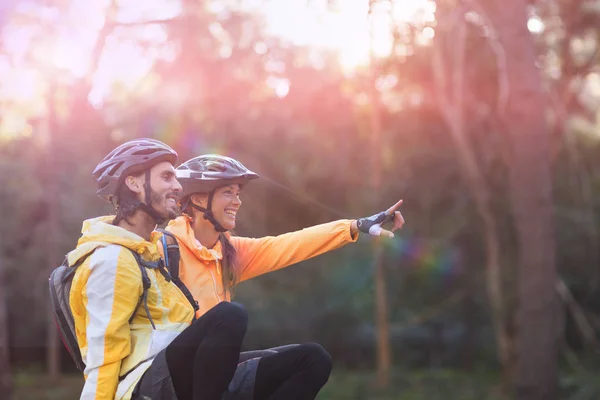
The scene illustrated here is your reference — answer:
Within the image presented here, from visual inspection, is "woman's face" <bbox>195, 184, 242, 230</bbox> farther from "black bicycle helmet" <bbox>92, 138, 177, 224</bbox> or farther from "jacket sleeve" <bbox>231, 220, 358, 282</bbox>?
"black bicycle helmet" <bbox>92, 138, 177, 224</bbox>

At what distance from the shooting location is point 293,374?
3.17 m

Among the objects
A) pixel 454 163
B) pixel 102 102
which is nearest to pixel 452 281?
pixel 454 163

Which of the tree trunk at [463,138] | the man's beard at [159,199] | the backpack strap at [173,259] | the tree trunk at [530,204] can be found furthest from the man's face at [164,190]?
the tree trunk at [463,138]

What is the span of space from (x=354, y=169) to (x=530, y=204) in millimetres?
8078

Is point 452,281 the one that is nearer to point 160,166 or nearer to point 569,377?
point 569,377

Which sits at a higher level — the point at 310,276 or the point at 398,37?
the point at 398,37

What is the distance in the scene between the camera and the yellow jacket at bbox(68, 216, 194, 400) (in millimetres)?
2729

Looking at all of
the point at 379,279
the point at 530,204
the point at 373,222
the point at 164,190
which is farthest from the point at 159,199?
the point at 379,279

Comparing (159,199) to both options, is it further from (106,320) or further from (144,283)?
(106,320)

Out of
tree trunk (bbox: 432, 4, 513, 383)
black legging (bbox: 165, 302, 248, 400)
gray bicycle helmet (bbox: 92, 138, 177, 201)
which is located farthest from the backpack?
tree trunk (bbox: 432, 4, 513, 383)

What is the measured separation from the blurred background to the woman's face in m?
7.96

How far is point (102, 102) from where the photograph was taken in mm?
13398

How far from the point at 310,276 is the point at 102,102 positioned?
5396 mm

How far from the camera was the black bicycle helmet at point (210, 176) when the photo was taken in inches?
140
